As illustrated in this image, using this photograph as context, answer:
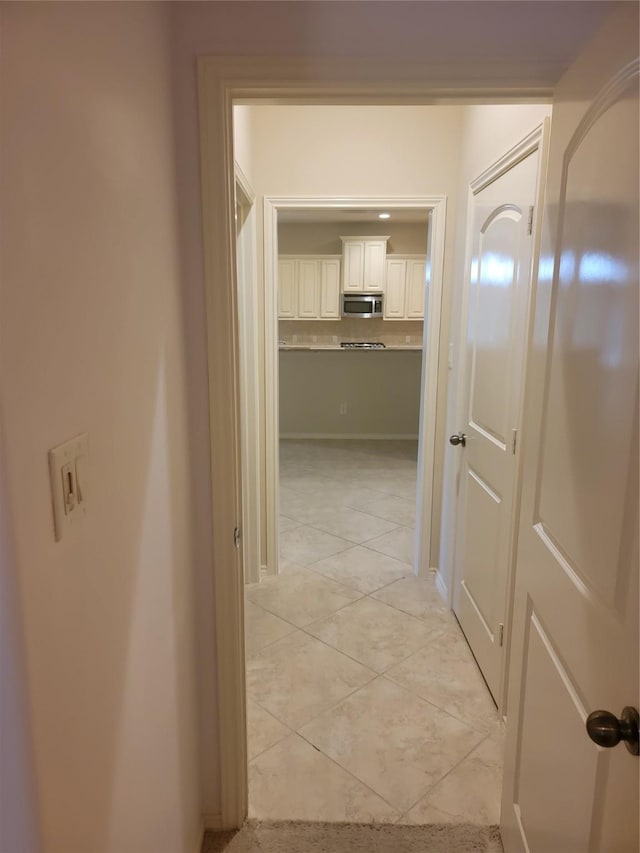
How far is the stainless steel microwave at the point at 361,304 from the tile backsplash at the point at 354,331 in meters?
0.34

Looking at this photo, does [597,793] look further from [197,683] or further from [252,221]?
[252,221]

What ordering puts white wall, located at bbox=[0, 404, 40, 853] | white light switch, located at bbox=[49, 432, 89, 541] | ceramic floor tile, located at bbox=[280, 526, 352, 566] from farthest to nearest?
ceramic floor tile, located at bbox=[280, 526, 352, 566] < white light switch, located at bbox=[49, 432, 89, 541] < white wall, located at bbox=[0, 404, 40, 853]

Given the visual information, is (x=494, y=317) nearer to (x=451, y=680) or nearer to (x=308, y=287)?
(x=451, y=680)

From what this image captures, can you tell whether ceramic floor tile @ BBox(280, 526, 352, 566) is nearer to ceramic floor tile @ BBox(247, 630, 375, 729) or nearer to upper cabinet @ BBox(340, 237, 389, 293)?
ceramic floor tile @ BBox(247, 630, 375, 729)

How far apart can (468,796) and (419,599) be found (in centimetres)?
124

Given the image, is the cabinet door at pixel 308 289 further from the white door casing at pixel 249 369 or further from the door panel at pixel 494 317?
the door panel at pixel 494 317

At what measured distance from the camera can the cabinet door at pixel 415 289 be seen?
20.1ft

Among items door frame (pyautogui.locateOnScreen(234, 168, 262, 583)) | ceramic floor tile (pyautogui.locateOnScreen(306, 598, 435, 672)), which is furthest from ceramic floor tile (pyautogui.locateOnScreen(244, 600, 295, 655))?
door frame (pyautogui.locateOnScreen(234, 168, 262, 583))

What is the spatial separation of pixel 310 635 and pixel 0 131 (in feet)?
7.98

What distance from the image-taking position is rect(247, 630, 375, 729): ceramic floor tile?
2.11 m

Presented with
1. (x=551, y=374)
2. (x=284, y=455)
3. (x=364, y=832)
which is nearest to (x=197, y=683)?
(x=364, y=832)

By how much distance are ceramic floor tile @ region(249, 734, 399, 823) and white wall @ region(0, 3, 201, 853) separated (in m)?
0.43

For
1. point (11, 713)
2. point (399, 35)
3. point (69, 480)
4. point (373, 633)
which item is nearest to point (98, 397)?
point (69, 480)

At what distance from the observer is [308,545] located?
3.61m
